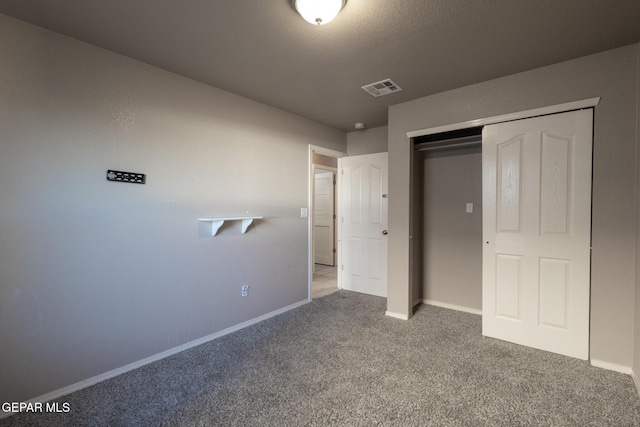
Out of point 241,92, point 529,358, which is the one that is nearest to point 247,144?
point 241,92

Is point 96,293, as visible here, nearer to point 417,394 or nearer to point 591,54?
point 417,394

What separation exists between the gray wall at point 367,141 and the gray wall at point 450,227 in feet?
2.14

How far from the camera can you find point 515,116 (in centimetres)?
260

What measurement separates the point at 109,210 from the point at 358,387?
2265mm

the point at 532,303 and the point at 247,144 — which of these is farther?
the point at 247,144

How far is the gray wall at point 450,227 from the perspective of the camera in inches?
135

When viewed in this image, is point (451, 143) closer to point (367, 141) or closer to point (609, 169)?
point (367, 141)

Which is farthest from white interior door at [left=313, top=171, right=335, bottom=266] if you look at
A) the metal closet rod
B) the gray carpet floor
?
the gray carpet floor

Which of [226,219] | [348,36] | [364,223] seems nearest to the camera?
[348,36]

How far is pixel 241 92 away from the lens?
9.82 ft

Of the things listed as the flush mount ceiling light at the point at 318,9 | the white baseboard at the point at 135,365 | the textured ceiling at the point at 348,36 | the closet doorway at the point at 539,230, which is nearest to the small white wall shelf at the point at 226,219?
the white baseboard at the point at 135,365

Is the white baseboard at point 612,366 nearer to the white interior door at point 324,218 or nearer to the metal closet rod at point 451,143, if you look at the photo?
the metal closet rod at point 451,143

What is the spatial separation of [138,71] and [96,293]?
1.78 metres

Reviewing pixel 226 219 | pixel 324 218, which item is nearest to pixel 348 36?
pixel 226 219
